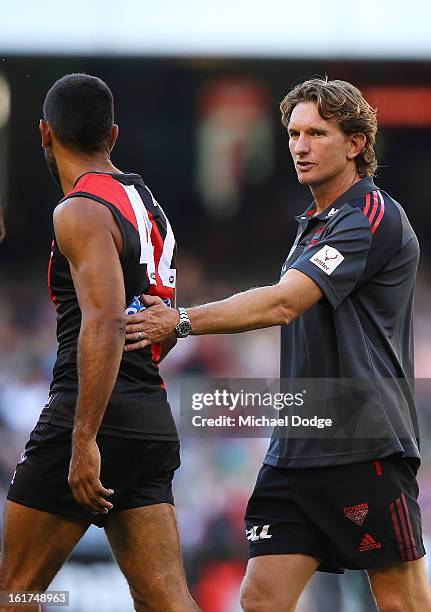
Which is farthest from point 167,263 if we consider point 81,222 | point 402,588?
point 402,588

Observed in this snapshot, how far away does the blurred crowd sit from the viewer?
815cm

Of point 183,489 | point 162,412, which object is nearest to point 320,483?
point 162,412

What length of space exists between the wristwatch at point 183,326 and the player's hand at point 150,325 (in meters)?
0.01

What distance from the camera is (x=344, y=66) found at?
10.6 meters

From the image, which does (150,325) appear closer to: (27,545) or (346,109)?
(27,545)

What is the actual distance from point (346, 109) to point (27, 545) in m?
2.13

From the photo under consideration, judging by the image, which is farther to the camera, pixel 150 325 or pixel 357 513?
pixel 357 513

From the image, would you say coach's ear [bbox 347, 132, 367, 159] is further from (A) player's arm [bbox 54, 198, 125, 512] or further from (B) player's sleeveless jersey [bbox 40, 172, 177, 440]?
(A) player's arm [bbox 54, 198, 125, 512]

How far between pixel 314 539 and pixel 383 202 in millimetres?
1347

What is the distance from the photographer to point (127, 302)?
421 cm

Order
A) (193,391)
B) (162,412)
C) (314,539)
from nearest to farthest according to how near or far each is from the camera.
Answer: (162,412) < (314,539) < (193,391)

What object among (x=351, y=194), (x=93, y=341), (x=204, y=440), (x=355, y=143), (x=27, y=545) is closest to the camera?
(x=93, y=341)

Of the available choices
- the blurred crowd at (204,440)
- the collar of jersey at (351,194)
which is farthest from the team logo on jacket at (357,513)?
the blurred crowd at (204,440)

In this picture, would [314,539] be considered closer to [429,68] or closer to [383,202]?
[383,202]
